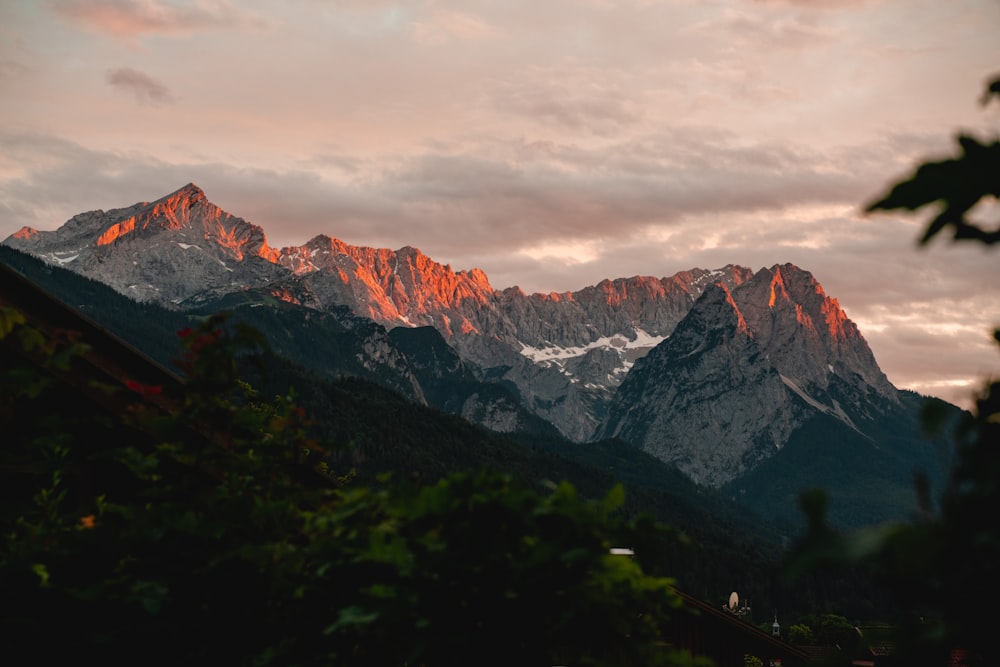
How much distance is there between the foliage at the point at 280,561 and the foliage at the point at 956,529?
7.11 feet

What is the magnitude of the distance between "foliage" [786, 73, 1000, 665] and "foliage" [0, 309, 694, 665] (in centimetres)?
217

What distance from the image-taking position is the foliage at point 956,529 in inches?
116

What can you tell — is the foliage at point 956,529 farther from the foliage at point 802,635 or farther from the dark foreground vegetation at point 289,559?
the foliage at point 802,635

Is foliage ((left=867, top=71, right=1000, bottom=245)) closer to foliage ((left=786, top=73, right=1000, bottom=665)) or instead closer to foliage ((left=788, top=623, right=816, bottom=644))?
foliage ((left=786, top=73, right=1000, bottom=665))

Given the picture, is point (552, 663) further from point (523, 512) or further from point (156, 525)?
point (156, 525)

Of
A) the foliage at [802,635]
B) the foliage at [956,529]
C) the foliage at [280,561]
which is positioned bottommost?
the foliage at [802,635]

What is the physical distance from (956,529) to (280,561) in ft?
14.2

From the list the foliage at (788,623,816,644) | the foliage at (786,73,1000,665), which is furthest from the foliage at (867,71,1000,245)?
the foliage at (788,623,816,644)

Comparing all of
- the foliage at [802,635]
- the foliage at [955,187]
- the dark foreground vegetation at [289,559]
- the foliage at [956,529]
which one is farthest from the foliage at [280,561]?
the foliage at [802,635]

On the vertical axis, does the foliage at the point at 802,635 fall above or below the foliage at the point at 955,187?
below

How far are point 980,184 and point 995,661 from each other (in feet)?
5.12

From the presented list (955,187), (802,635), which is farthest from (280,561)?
(802,635)

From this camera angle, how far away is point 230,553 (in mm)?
5961

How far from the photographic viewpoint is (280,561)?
621 centimetres
